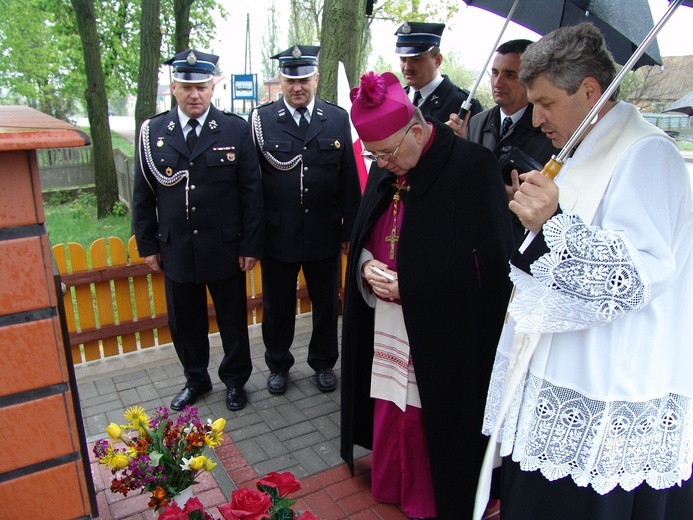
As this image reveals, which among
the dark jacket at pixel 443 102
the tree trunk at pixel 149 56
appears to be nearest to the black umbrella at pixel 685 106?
the dark jacket at pixel 443 102

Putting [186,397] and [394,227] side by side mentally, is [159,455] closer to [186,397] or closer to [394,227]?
[394,227]

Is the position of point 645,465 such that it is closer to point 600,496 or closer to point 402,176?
point 600,496

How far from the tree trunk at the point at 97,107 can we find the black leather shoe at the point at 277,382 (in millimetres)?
8803

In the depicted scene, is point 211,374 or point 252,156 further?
point 211,374

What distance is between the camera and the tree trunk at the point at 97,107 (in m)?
10.3

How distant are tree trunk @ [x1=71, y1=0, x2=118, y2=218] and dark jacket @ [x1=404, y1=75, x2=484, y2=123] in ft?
28.4

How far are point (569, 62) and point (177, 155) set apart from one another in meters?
2.54

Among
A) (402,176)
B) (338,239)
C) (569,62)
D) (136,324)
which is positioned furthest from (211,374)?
(569,62)

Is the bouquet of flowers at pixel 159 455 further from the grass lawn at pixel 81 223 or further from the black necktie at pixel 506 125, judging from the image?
the grass lawn at pixel 81 223

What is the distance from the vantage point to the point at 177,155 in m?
3.57

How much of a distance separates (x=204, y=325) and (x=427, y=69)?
2395 mm

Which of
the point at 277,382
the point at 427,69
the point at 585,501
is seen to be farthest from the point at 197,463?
the point at 427,69

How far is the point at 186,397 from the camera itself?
4.00 metres

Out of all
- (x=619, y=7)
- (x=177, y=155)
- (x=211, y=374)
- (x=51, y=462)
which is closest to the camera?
(x=51, y=462)
